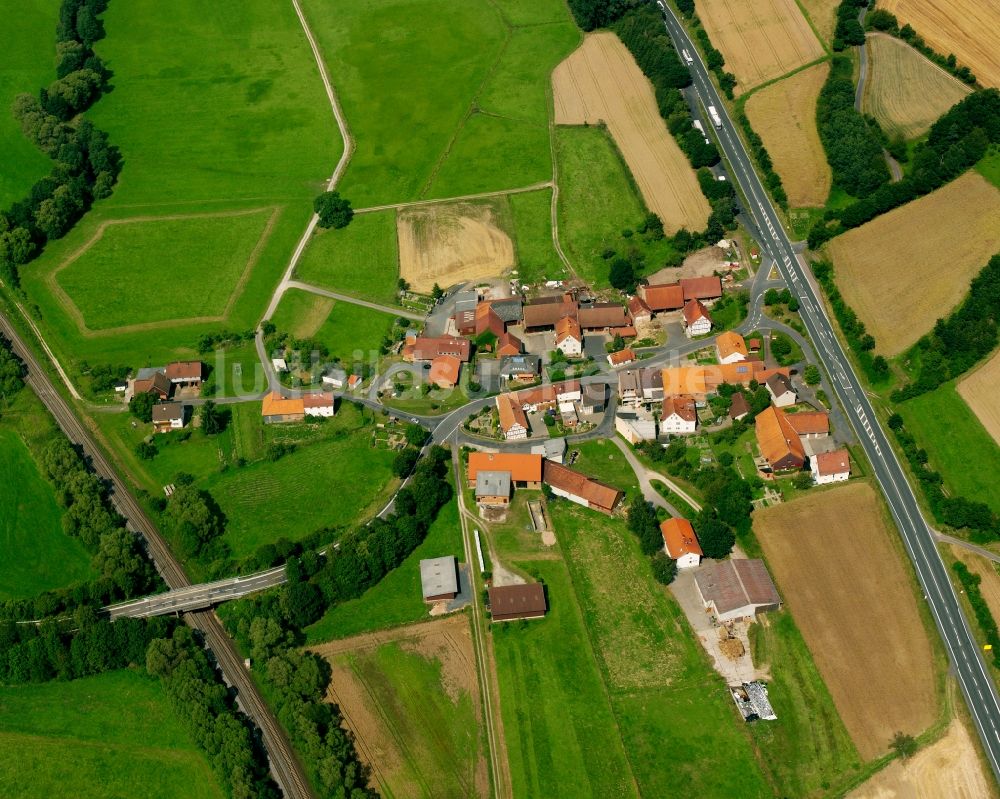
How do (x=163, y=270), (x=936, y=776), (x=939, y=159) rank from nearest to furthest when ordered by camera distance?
1. (x=936, y=776)
2. (x=939, y=159)
3. (x=163, y=270)

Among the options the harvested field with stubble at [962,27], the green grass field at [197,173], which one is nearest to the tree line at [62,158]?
the green grass field at [197,173]

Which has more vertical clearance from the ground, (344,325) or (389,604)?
(344,325)

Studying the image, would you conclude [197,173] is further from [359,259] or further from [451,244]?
[451,244]

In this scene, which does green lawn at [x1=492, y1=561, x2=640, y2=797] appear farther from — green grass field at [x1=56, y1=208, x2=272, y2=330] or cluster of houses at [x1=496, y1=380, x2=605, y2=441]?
green grass field at [x1=56, y1=208, x2=272, y2=330]

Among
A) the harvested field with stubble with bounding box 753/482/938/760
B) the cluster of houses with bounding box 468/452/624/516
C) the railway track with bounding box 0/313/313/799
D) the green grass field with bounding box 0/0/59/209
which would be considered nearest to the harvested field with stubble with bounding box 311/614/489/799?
the railway track with bounding box 0/313/313/799

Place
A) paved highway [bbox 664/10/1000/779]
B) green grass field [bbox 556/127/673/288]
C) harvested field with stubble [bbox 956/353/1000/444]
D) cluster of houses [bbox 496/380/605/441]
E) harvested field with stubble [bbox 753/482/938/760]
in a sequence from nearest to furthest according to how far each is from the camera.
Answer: harvested field with stubble [bbox 753/482/938/760]
paved highway [bbox 664/10/1000/779]
harvested field with stubble [bbox 956/353/1000/444]
cluster of houses [bbox 496/380/605/441]
green grass field [bbox 556/127/673/288]

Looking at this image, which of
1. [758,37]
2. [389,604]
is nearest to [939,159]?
[758,37]

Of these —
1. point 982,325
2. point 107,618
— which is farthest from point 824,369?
point 107,618
